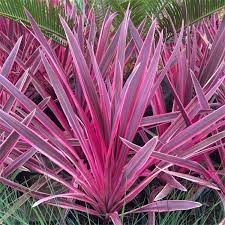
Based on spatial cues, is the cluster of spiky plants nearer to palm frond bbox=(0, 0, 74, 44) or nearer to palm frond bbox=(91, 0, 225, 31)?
palm frond bbox=(0, 0, 74, 44)

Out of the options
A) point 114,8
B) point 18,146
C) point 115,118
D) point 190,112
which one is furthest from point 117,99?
point 114,8

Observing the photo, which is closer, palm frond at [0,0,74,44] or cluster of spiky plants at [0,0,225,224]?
cluster of spiky plants at [0,0,225,224]

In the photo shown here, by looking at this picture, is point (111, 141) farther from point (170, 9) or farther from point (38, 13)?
point (170, 9)

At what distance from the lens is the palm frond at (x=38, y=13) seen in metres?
1.88

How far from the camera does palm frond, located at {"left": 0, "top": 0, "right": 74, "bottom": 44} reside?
1.88 meters

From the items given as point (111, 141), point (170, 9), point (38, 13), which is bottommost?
point (111, 141)

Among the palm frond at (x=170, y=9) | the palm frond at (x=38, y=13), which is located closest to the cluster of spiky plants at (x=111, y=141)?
the palm frond at (x=38, y=13)

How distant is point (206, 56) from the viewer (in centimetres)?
164

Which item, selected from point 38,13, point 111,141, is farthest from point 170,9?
point 111,141

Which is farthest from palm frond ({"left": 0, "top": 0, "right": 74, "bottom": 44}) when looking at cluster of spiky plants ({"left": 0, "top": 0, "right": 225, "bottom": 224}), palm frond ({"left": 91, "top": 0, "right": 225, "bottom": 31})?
cluster of spiky plants ({"left": 0, "top": 0, "right": 225, "bottom": 224})

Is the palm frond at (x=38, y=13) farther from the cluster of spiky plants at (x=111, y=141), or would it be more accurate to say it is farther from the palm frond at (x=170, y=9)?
the cluster of spiky plants at (x=111, y=141)

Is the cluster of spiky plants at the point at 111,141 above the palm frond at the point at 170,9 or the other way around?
the other way around

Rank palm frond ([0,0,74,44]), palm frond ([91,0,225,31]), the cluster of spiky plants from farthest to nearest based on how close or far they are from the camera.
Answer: palm frond ([91,0,225,31]), palm frond ([0,0,74,44]), the cluster of spiky plants

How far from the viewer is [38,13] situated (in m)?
1.93
